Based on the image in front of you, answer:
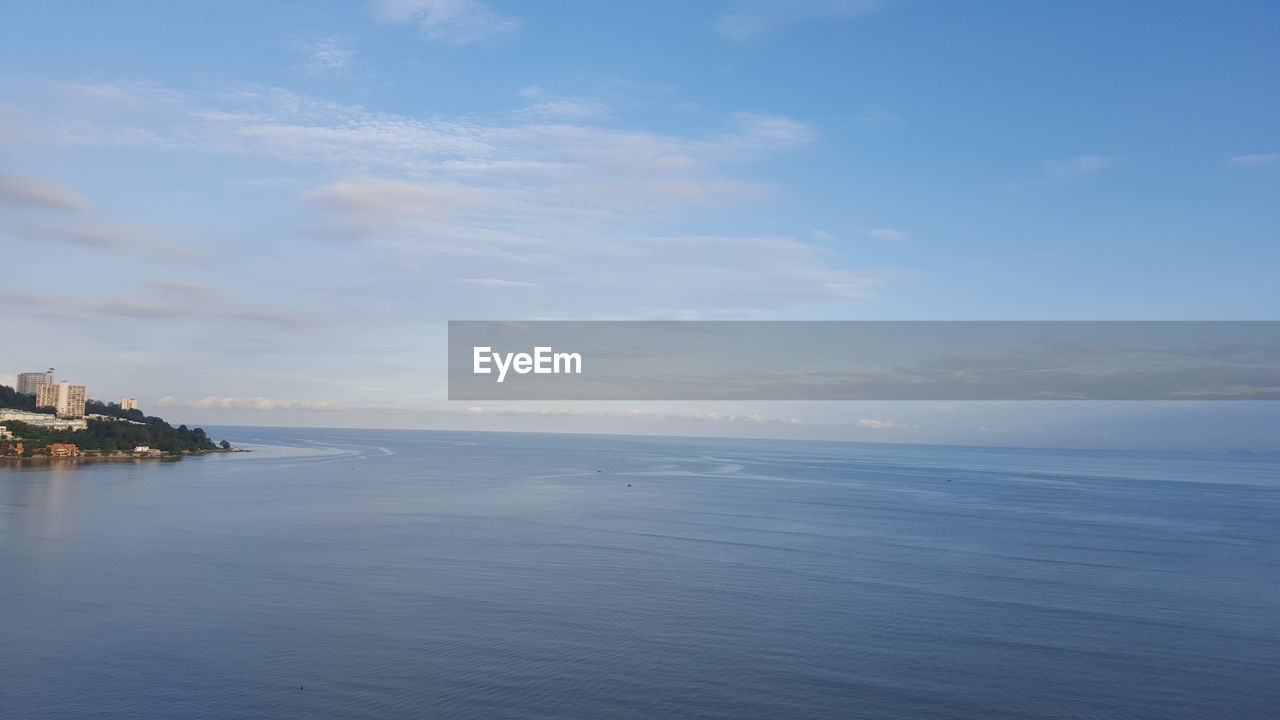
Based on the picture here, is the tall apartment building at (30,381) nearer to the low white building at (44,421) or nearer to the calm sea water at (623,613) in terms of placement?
the low white building at (44,421)

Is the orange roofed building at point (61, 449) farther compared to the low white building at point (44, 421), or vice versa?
the low white building at point (44, 421)

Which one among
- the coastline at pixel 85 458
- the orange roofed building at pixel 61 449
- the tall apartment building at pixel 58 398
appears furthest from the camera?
the tall apartment building at pixel 58 398

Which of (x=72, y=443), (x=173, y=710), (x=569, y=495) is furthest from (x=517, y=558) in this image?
(x=72, y=443)

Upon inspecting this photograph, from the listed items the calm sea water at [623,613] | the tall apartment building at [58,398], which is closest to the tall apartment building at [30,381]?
the tall apartment building at [58,398]

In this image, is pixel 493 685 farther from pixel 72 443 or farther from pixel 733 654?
pixel 72 443

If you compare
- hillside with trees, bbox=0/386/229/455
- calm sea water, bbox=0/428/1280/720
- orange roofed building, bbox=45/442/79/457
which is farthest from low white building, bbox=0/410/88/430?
calm sea water, bbox=0/428/1280/720

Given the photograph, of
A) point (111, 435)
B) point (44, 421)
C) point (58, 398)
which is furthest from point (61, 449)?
point (58, 398)

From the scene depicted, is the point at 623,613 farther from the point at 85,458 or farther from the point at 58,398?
the point at 58,398

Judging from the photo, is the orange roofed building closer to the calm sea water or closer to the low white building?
the low white building

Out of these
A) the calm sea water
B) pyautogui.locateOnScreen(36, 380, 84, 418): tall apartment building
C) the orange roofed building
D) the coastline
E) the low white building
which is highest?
pyautogui.locateOnScreen(36, 380, 84, 418): tall apartment building
